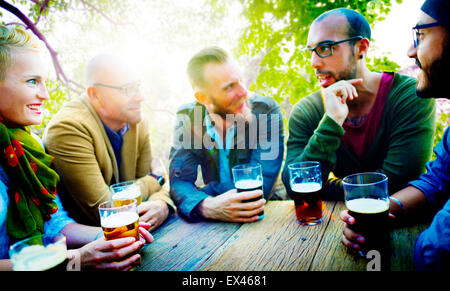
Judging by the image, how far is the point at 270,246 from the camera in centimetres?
134

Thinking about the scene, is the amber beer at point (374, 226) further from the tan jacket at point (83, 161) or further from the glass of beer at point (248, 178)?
the tan jacket at point (83, 161)

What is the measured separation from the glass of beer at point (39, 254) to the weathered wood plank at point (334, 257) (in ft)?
3.39

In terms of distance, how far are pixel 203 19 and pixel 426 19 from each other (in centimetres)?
691

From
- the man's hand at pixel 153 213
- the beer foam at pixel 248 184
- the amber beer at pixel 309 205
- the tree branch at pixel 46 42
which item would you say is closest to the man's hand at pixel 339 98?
the amber beer at pixel 309 205

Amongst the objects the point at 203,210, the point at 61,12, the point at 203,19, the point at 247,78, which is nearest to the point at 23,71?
the point at 203,210

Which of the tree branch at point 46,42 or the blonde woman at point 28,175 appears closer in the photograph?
the blonde woman at point 28,175

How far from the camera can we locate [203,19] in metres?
7.39

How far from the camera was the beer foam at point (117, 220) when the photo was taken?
130 centimetres

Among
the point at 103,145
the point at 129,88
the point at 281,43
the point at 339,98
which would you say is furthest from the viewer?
the point at 281,43

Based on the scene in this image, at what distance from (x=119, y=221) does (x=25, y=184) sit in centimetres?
65

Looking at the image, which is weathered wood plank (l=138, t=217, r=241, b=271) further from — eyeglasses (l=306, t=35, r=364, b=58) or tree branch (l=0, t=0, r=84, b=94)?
tree branch (l=0, t=0, r=84, b=94)

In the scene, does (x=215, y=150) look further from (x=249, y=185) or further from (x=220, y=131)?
(x=249, y=185)

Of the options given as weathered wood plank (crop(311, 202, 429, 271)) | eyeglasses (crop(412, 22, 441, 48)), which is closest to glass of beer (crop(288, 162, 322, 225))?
weathered wood plank (crop(311, 202, 429, 271))

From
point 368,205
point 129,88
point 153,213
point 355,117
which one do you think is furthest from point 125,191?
point 355,117
